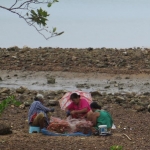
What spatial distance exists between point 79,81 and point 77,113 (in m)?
8.80

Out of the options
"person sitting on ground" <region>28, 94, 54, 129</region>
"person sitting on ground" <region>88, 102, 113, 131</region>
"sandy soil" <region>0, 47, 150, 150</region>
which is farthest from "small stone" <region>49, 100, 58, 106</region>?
"person sitting on ground" <region>88, 102, 113, 131</region>

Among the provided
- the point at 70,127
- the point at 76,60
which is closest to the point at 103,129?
the point at 70,127

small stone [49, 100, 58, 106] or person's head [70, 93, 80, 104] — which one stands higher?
person's head [70, 93, 80, 104]

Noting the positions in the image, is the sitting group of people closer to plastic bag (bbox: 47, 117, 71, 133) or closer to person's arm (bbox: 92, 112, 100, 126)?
person's arm (bbox: 92, 112, 100, 126)

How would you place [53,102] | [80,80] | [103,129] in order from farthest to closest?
[80,80] < [53,102] < [103,129]

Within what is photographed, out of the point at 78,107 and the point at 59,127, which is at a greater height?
the point at 78,107

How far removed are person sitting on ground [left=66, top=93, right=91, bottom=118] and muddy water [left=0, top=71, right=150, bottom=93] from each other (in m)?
6.36

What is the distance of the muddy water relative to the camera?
18375 millimetres

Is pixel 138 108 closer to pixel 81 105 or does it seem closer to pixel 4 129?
pixel 81 105

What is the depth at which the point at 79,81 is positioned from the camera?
19844mm
